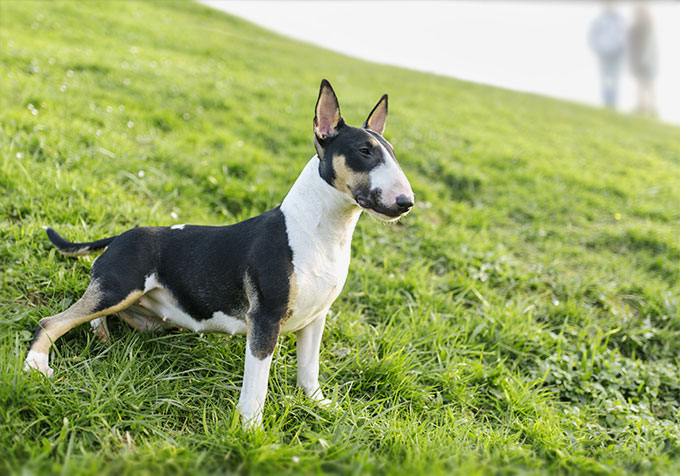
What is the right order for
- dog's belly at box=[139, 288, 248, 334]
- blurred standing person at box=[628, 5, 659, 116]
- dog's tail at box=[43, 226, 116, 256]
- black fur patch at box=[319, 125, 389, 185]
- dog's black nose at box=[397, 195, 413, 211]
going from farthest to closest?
1. blurred standing person at box=[628, 5, 659, 116]
2. dog's tail at box=[43, 226, 116, 256]
3. dog's belly at box=[139, 288, 248, 334]
4. black fur patch at box=[319, 125, 389, 185]
5. dog's black nose at box=[397, 195, 413, 211]

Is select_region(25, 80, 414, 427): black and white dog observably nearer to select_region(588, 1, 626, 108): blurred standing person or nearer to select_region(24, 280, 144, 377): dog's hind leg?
select_region(24, 280, 144, 377): dog's hind leg

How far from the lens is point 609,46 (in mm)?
23625

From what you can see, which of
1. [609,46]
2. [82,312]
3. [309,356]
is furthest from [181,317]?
[609,46]

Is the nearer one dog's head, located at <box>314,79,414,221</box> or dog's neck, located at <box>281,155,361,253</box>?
dog's head, located at <box>314,79,414,221</box>

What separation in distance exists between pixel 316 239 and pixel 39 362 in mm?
1687

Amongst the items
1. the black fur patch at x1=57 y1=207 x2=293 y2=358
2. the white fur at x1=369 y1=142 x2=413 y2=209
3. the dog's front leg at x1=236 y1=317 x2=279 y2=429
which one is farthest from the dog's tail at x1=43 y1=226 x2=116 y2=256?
the white fur at x1=369 y1=142 x2=413 y2=209

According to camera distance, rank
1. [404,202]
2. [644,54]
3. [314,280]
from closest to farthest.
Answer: [404,202], [314,280], [644,54]

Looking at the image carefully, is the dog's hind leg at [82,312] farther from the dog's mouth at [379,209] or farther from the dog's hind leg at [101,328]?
the dog's mouth at [379,209]

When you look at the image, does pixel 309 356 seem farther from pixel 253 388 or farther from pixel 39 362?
pixel 39 362

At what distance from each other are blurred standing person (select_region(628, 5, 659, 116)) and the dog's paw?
27531mm

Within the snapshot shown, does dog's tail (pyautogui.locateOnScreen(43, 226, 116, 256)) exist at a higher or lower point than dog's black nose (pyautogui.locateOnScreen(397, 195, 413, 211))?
lower

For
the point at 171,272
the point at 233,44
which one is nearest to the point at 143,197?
the point at 171,272

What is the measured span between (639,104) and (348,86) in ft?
65.2

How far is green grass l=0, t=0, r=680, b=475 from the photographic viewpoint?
94.1 inches
